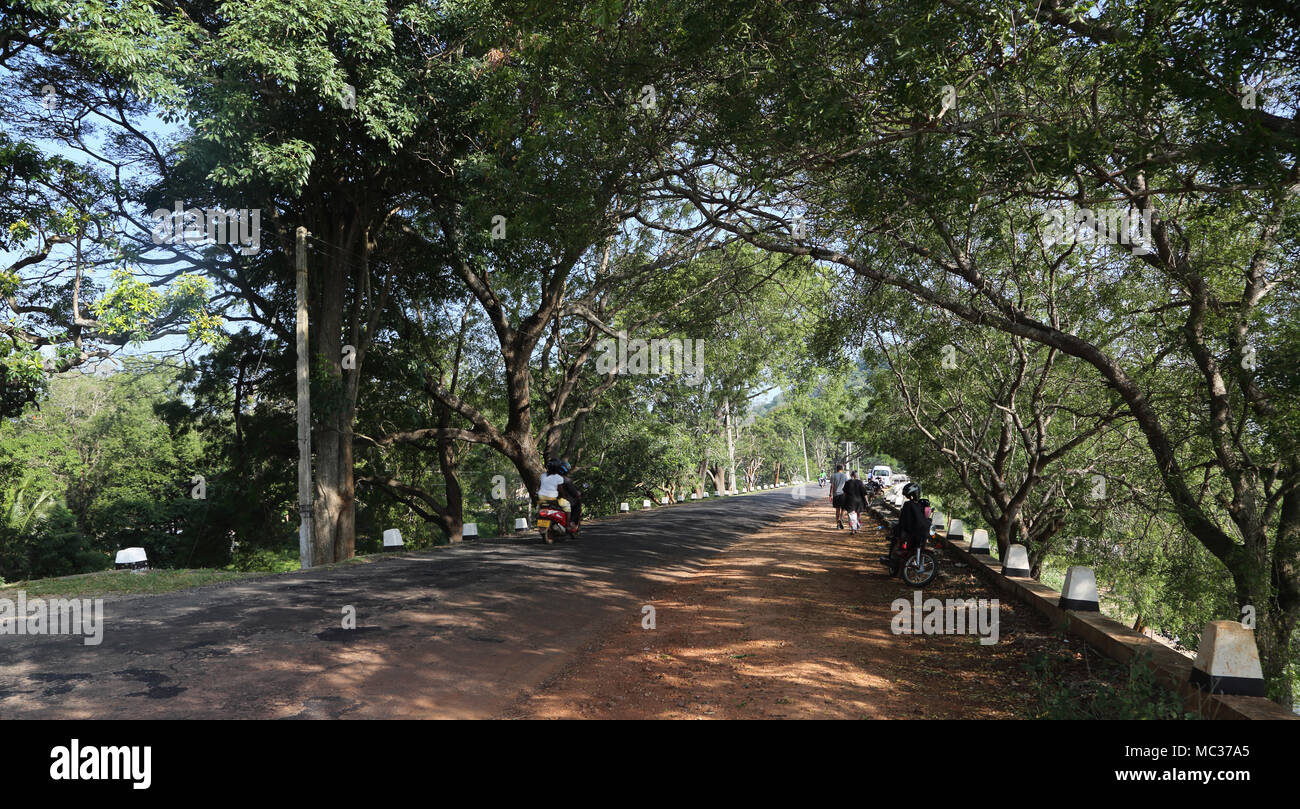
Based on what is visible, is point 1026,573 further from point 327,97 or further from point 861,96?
point 327,97

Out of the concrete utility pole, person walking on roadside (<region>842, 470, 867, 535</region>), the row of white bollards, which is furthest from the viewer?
person walking on roadside (<region>842, 470, 867, 535</region>)

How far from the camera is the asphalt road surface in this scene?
4996 millimetres

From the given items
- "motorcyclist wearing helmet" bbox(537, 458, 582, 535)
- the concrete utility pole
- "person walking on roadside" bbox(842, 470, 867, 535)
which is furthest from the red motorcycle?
the concrete utility pole

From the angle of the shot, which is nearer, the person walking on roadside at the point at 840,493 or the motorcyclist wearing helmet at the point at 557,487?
the motorcyclist wearing helmet at the point at 557,487

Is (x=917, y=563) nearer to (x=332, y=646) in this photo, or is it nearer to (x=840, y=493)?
(x=332, y=646)

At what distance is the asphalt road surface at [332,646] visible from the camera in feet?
16.4

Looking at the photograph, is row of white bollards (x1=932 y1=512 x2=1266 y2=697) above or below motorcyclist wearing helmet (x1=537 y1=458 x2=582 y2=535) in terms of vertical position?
below

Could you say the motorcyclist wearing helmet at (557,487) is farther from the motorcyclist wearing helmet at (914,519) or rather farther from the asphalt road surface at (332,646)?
the motorcyclist wearing helmet at (914,519)

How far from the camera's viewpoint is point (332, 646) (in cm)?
641

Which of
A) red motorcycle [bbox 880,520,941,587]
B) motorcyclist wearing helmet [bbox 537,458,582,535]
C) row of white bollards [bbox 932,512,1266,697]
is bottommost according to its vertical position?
red motorcycle [bbox 880,520,941,587]

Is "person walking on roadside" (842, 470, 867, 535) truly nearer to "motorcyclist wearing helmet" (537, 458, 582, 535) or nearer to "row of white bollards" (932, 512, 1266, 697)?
"motorcyclist wearing helmet" (537, 458, 582, 535)

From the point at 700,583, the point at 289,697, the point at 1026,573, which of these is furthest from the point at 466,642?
the point at 1026,573

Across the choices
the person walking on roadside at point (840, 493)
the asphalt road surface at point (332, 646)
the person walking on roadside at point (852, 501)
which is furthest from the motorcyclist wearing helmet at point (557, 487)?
the person walking on roadside at point (840, 493)

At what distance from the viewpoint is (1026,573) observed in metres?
10.3
